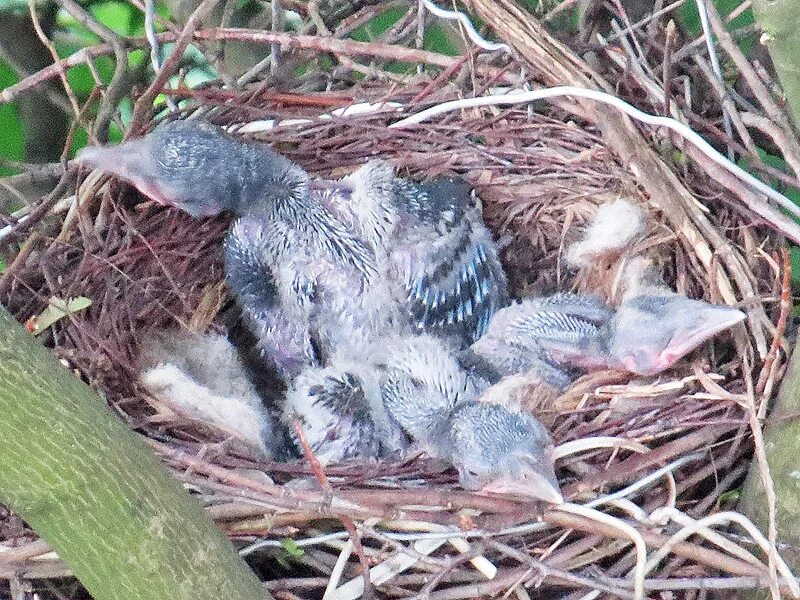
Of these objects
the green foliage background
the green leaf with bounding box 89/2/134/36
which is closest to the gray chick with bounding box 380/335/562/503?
the green foliage background

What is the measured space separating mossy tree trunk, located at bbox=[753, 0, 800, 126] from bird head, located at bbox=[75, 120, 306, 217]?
86 centimetres

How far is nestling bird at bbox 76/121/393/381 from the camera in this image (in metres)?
1.45

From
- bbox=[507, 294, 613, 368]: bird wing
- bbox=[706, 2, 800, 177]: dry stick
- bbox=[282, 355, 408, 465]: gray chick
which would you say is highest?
bbox=[706, 2, 800, 177]: dry stick

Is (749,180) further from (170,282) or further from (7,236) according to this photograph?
(7,236)

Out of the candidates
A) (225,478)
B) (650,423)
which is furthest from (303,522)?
(650,423)

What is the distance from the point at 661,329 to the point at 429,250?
42 cm

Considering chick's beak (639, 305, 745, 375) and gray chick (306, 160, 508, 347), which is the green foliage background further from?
chick's beak (639, 305, 745, 375)

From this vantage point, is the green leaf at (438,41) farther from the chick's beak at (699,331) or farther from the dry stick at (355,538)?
the dry stick at (355,538)

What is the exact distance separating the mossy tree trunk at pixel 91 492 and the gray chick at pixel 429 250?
718 millimetres

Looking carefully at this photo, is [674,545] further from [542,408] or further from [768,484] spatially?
[542,408]

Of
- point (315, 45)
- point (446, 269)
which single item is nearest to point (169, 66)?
point (315, 45)

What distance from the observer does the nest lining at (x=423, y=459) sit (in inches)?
39.7

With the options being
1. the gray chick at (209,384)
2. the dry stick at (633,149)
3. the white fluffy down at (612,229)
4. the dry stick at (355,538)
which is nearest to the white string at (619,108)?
the dry stick at (633,149)

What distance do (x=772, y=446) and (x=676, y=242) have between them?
412 mm
